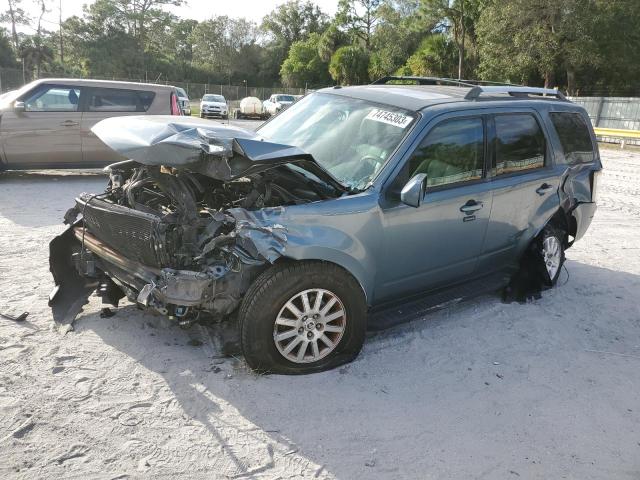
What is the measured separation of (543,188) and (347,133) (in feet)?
6.54

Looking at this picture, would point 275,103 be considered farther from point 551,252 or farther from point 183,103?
point 551,252

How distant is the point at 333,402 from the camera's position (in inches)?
132

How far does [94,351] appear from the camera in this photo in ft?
12.2

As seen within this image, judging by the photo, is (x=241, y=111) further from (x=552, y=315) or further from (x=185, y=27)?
(x=185, y=27)

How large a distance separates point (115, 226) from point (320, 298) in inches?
59.7

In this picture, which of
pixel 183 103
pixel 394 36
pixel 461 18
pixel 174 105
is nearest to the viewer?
pixel 174 105

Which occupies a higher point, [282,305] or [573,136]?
[573,136]

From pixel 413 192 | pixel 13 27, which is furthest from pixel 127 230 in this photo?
A: pixel 13 27

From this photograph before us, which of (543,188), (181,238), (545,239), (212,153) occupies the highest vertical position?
(212,153)

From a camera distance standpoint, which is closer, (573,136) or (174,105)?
(573,136)

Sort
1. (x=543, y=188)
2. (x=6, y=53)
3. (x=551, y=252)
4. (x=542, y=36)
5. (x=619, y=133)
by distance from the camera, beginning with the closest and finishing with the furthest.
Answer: (x=543, y=188) < (x=551, y=252) < (x=619, y=133) < (x=542, y=36) < (x=6, y=53)

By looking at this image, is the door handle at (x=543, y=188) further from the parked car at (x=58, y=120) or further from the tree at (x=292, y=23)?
the tree at (x=292, y=23)

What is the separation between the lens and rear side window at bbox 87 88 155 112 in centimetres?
983

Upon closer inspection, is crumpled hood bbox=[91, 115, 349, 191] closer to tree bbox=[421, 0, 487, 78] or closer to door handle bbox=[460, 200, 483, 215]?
door handle bbox=[460, 200, 483, 215]
